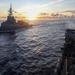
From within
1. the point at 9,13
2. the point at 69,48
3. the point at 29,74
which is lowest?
the point at 29,74

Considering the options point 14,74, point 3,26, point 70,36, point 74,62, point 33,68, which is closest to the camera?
point 74,62

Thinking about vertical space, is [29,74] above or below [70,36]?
below

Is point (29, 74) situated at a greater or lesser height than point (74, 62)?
lesser

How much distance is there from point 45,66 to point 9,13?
115695 mm

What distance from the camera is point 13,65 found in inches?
1507

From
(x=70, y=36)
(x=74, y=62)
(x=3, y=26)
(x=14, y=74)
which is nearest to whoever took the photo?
(x=74, y=62)

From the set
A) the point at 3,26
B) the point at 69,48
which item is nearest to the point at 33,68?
the point at 69,48

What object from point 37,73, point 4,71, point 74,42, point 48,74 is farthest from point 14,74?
point 74,42

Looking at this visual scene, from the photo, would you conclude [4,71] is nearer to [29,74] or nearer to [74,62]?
[29,74]

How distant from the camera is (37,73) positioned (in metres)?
33.3

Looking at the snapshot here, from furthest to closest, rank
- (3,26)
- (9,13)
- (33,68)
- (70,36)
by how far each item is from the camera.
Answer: (9,13) → (3,26) → (70,36) → (33,68)

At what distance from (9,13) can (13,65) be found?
11307 cm

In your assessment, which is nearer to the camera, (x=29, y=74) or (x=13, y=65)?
(x=29, y=74)

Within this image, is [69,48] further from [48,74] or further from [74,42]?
[48,74]
